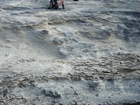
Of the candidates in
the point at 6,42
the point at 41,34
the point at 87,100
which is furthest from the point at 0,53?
the point at 87,100

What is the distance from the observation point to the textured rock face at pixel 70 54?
3396 mm

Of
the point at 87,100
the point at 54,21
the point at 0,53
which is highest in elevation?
the point at 54,21

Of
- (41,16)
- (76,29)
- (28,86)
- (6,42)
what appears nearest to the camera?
(28,86)

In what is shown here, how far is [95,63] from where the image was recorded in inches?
162

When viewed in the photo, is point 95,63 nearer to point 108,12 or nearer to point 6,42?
point 6,42

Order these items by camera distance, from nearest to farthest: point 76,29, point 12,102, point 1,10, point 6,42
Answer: point 12,102 < point 6,42 < point 76,29 < point 1,10

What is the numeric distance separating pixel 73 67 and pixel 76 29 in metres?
1.55

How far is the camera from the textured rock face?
3396mm

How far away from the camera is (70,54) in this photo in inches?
173

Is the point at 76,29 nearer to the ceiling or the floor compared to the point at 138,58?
nearer to the ceiling

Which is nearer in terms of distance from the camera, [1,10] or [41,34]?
[41,34]

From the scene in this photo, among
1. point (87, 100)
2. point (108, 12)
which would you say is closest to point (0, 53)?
point (87, 100)

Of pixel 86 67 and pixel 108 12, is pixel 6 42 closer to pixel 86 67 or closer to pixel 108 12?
pixel 86 67

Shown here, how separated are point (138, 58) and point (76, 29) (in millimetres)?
1638
